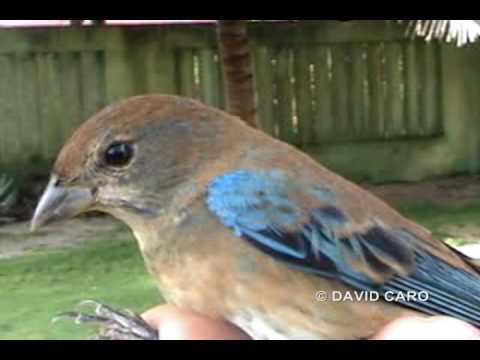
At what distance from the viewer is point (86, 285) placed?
2.89 meters

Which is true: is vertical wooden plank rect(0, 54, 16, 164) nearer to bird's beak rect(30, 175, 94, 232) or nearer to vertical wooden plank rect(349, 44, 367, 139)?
vertical wooden plank rect(349, 44, 367, 139)

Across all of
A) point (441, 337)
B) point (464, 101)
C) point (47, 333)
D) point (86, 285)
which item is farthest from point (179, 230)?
point (464, 101)

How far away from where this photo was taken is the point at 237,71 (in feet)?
9.23

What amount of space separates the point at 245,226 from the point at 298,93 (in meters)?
3.38

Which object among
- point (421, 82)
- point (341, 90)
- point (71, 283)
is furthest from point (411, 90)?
point (71, 283)

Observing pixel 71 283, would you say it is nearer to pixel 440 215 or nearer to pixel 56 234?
pixel 56 234

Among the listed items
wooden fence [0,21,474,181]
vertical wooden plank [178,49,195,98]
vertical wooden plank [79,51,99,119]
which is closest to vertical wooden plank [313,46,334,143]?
wooden fence [0,21,474,181]

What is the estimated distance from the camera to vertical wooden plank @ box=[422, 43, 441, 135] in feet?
14.3

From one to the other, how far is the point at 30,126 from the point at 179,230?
3.24 m

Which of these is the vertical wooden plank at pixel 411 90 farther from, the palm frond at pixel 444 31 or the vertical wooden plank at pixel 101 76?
the vertical wooden plank at pixel 101 76

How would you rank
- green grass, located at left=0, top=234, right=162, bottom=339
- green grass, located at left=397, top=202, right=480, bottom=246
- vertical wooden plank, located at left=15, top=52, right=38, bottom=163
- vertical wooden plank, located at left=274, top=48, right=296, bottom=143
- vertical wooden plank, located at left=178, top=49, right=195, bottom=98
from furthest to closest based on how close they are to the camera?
vertical wooden plank, located at left=274, top=48, right=296, bottom=143
vertical wooden plank, located at left=178, top=49, right=195, bottom=98
vertical wooden plank, located at left=15, top=52, right=38, bottom=163
green grass, located at left=397, top=202, right=480, bottom=246
green grass, located at left=0, top=234, right=162, bottom=339

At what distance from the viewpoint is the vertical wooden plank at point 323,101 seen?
432cm

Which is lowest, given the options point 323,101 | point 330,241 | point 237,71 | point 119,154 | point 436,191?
point 436,191

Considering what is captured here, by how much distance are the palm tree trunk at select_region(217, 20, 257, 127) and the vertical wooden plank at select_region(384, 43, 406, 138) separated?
5.06 ft
